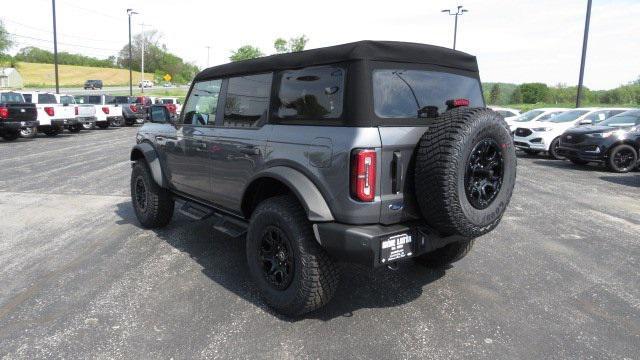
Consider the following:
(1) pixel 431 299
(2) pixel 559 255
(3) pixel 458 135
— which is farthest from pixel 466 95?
(2) pixel 559 255

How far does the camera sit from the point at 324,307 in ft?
11.6

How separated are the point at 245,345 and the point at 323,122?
1603 millimetres

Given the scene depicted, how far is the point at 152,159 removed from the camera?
17.6 ft

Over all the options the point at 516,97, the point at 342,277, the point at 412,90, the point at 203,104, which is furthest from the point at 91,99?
the point at 516,97

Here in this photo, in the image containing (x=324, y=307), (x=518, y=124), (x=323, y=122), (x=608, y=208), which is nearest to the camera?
(x=323, y=122)

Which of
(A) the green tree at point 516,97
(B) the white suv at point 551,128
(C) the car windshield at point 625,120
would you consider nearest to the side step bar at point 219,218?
(C) the car windshield at point 625,120

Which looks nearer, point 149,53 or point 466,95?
point 466,95

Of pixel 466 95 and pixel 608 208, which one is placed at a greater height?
pixel 466 95

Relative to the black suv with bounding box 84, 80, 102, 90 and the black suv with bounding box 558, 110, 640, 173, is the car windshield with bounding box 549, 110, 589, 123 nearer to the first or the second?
the black suv with bounding box 558, 110, 640, 173

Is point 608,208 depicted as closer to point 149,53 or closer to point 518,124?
point 518,124

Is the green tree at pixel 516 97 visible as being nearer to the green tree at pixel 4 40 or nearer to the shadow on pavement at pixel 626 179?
the shadow on pavement at pixel 626 179

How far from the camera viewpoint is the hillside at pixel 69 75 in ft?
262

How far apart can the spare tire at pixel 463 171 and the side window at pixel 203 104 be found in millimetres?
2319

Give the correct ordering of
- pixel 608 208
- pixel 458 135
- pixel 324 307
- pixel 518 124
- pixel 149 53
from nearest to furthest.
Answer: pixel 458 135 → pixel 324 307 → pixel 608 208 → pixel 518 124 → pixel 149 53
